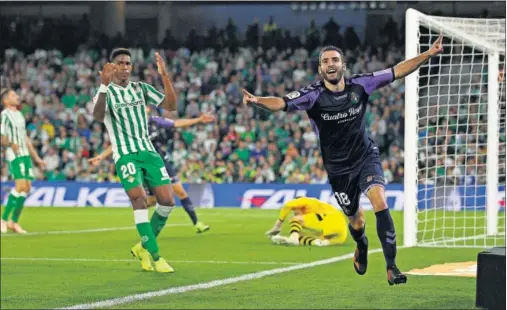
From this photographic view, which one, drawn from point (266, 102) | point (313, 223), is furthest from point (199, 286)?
point (313, 223)

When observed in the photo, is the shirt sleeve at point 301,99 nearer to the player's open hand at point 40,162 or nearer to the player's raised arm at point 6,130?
the player's open hand at point 40,162

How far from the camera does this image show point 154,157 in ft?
37.3

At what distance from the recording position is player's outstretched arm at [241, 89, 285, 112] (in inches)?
322

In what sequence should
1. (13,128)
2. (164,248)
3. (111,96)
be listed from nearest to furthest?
(111,96), (164,248), (13,128)

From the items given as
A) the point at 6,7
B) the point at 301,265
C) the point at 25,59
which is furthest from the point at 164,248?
the point at 6,7

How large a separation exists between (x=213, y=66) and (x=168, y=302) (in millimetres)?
25527

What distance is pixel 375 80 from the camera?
9172 mm

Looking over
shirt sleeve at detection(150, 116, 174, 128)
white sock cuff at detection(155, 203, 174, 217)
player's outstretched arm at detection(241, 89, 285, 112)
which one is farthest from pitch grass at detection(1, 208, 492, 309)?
shirt sleeve at detection(150, 116, 174, 128)

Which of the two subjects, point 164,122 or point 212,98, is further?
point 212,98

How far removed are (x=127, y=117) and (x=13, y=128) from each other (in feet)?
21.3

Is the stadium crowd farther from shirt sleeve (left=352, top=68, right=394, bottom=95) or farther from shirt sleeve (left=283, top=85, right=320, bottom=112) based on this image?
shirt sleeve (left=283, top=85, right=320, bottom=112)

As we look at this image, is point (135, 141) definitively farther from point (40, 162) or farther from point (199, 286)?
point (40, 162)

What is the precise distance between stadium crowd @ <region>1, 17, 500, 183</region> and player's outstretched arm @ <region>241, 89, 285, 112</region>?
18.3m

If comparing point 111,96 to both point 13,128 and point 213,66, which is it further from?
point 213,66
